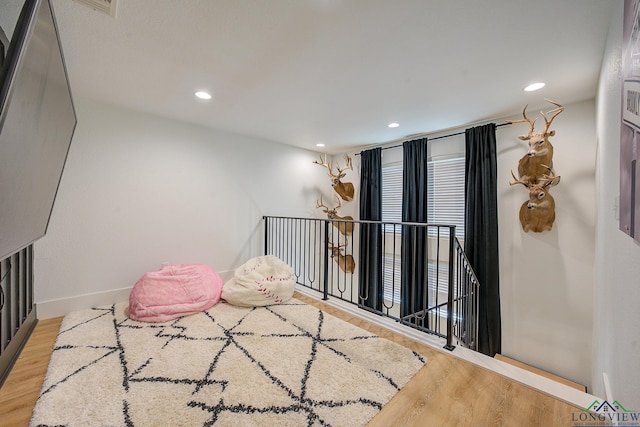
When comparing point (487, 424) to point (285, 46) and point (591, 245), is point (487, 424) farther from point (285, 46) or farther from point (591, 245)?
point (285, 46)

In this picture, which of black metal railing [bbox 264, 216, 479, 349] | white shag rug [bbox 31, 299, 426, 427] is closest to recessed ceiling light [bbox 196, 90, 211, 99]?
black metal railing [bbox 264, 216, 479, 349]

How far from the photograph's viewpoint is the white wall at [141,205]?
2471mm

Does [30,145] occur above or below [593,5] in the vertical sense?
below

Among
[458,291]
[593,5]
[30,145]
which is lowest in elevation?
[458,291]

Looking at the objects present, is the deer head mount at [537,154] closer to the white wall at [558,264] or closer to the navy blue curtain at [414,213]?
the white wall at [558,264]

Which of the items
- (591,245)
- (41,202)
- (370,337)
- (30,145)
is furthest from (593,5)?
(41,202)

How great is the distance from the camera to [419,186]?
11.5 feet

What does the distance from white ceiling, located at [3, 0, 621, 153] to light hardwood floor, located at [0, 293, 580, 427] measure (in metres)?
2.14

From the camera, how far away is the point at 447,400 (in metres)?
1.41

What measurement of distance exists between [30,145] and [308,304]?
7.85 feet

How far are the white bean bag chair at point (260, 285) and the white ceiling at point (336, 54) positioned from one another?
1824 mm

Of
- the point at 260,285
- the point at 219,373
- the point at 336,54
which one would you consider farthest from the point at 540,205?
the point at 219,373

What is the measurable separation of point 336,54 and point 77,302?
3.32 metres

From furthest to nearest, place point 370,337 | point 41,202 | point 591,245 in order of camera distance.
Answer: point 591,245
point 370,337
point 41,202
